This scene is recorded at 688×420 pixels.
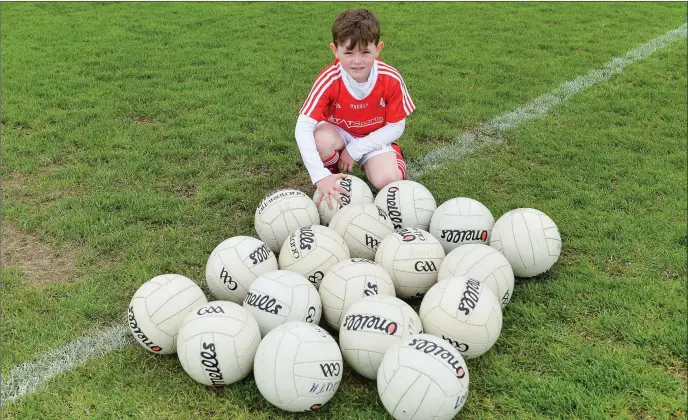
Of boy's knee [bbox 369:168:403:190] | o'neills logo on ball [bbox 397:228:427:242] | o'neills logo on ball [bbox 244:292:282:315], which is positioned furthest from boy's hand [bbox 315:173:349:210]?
o'neills logo on ball [bbox 244:292:282:315]

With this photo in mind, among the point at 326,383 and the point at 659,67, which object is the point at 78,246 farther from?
the point at 659,67

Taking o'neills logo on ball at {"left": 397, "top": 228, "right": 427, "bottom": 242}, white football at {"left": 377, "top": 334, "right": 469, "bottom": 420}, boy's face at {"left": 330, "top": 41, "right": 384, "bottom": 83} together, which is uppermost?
boy's face at {"left": 330, "top": 41, "right": 384, "bottom": 83}

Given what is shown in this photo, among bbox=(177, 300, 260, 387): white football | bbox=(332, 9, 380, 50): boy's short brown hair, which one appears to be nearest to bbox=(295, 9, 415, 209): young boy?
bbox=(332, 9, 380, 50): boy's short brown hair

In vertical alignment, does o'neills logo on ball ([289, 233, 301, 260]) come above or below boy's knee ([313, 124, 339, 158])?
below

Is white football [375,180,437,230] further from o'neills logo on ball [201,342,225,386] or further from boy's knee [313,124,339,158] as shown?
o'neills logo on ball [201,342,225,386]

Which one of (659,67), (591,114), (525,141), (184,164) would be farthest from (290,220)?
(659,67)

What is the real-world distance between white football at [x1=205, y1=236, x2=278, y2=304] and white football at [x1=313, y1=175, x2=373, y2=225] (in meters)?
0.84

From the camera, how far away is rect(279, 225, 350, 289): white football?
403cm

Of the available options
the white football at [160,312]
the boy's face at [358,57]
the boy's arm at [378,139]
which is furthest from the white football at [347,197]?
the white football at [160,312]

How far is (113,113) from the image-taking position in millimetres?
7238

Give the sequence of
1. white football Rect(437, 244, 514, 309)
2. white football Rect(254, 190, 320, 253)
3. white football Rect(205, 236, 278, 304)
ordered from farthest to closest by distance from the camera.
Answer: white football Rect(254, 190, 320, 253)
white football Rect(205, 236, 278, 304)
white football Rect(437, 244, 514, 309)

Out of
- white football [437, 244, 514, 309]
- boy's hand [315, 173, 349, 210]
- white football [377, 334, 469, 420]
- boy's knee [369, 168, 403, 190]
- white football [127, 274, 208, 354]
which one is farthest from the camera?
boy's knee [369, 168, 403, 190]

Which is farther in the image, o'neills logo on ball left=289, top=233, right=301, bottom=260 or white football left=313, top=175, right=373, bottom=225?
white football left=313, top=175, right=373, bottom=225

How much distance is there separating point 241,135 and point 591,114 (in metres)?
4.02
